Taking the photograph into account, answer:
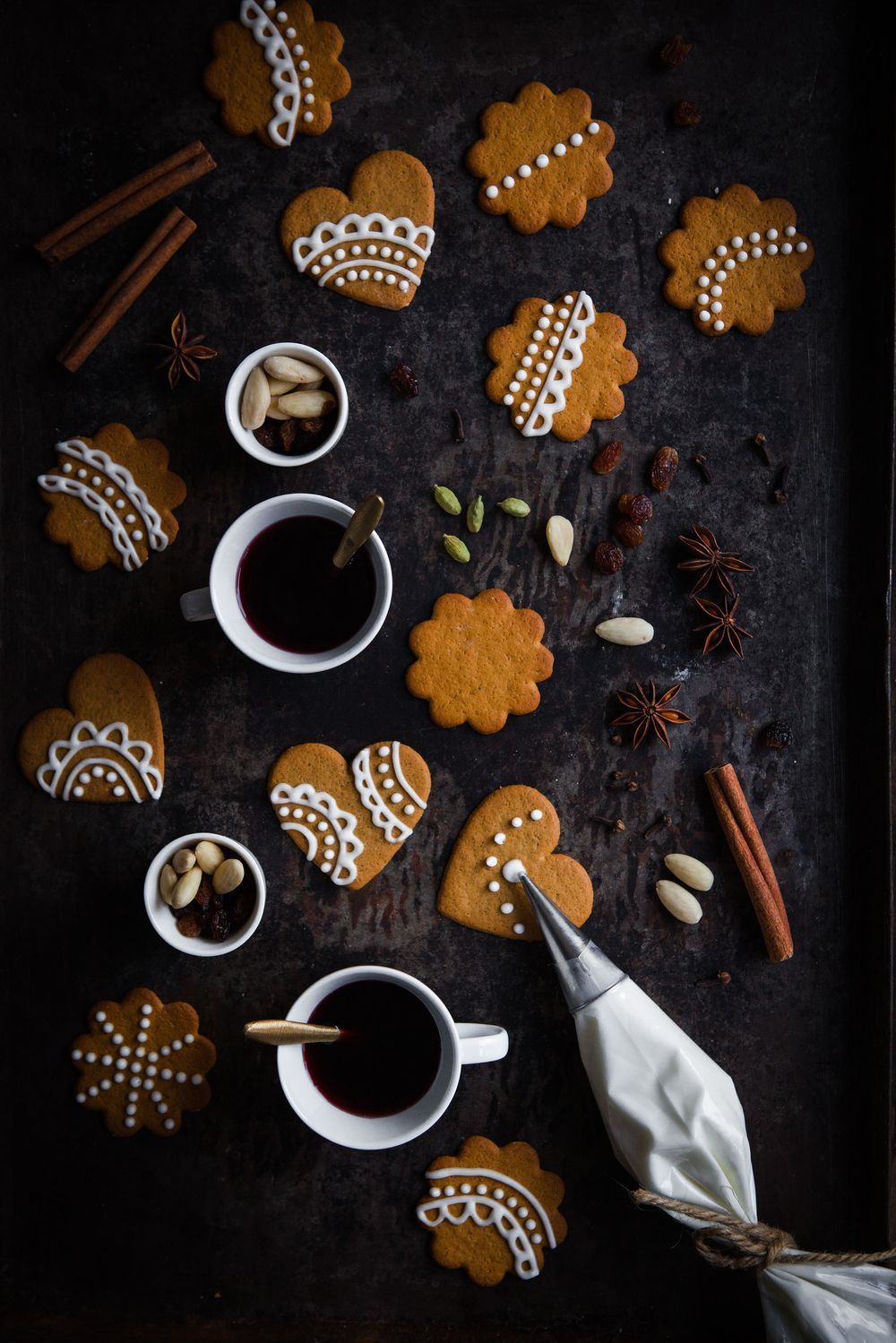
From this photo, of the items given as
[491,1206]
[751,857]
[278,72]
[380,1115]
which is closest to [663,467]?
[751,857]

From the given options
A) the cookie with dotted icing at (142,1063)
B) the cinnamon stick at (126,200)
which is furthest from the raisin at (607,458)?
the cookie with dotted icing at (142,1063)

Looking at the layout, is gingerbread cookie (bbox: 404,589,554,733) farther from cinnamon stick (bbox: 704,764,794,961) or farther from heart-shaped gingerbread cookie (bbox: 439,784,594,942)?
cinnamon stick (bbox: 704,764,794,961)

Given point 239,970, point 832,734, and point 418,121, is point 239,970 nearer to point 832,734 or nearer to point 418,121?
point 832,734

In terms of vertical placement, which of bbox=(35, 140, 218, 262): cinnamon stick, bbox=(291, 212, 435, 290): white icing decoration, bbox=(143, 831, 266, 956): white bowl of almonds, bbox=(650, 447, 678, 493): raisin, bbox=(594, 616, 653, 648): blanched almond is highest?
bbox=(35, 140, 218, 262): cinnamon stick

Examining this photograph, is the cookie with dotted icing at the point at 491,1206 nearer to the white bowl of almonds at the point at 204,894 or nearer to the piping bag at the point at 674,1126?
the piping bag at the point at 674,1126

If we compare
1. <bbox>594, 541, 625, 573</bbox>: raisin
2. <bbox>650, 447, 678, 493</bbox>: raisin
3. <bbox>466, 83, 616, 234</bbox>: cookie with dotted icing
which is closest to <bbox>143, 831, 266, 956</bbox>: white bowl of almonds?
<bbox>594, 541, 625, 573</bbox>: raisin

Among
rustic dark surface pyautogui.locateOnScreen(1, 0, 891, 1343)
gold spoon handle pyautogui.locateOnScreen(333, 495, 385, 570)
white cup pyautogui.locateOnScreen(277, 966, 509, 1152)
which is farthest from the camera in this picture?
rustic dark surface pyautogui.locateOnScreen(1, 0, 891, 1343)

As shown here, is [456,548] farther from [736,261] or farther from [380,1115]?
[380,1115]
